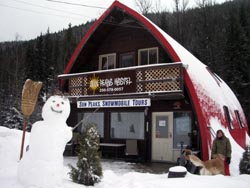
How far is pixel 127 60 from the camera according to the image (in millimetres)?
15297

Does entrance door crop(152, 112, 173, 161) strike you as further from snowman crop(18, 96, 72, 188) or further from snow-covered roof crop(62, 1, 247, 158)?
snowman crop(18, 96, 72, 188)

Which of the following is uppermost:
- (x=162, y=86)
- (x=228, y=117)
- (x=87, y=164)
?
(x=162, y=86)

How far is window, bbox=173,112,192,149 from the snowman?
733 cm

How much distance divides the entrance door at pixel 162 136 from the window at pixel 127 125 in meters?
0.65

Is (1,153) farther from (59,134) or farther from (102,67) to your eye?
(102,67)

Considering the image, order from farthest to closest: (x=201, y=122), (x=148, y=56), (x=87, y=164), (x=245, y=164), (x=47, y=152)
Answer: (x=148, y=56)
(x=201, y=122)
(x=245, y=164)
(x=87, y=164)
(x=47, y=152)

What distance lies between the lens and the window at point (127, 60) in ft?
49.6

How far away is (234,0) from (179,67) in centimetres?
4828

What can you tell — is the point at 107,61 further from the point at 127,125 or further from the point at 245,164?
the point at 245,164

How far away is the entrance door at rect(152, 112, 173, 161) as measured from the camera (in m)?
13.2

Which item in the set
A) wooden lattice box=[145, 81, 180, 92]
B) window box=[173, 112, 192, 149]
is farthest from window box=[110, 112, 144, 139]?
wooden lattice box=[145, 81, 180, 92]

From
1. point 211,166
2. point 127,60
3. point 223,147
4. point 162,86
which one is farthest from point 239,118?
point 211,166

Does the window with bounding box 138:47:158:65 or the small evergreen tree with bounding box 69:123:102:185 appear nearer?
the small evergreen tree with bounding box 69:123:102:185

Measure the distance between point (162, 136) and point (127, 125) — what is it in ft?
5.90
